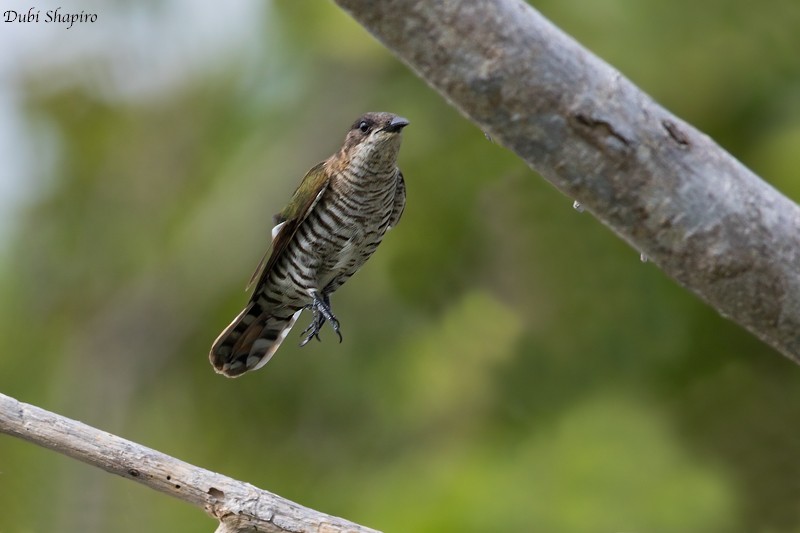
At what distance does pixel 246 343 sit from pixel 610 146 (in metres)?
2.16

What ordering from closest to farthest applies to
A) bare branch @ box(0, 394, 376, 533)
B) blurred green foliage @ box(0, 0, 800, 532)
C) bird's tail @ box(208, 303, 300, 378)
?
bare branch @ box(0, 394, 376, 533)
bird's tail @ box(208, 303, 300, 378)
blurred green foliage @ box(0, 0, 800, 532)

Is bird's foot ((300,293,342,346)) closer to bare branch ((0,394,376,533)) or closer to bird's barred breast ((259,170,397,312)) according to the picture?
bird's barred breast ((259,170,397,312))

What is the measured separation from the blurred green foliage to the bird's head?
2.67m

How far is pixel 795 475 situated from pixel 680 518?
792 millimetres

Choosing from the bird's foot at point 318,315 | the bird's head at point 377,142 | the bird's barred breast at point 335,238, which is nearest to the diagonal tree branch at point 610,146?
the bird's head at point 377,142

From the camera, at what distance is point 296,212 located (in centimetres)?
318

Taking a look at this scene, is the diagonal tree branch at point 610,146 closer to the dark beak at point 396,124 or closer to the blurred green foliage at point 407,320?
the dark beak at point 396,124

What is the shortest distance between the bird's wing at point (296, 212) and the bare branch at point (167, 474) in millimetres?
820

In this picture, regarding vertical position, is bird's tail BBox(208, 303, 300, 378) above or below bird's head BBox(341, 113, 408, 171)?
below

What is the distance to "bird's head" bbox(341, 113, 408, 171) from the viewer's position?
9.57 ft

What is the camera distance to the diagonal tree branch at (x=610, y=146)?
1514 millimetres

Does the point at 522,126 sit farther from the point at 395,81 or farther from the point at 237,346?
the point at 395,81

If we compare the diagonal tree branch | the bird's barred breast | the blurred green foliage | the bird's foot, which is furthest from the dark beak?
the blurred green foliage

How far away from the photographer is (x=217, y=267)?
623 centimetres
